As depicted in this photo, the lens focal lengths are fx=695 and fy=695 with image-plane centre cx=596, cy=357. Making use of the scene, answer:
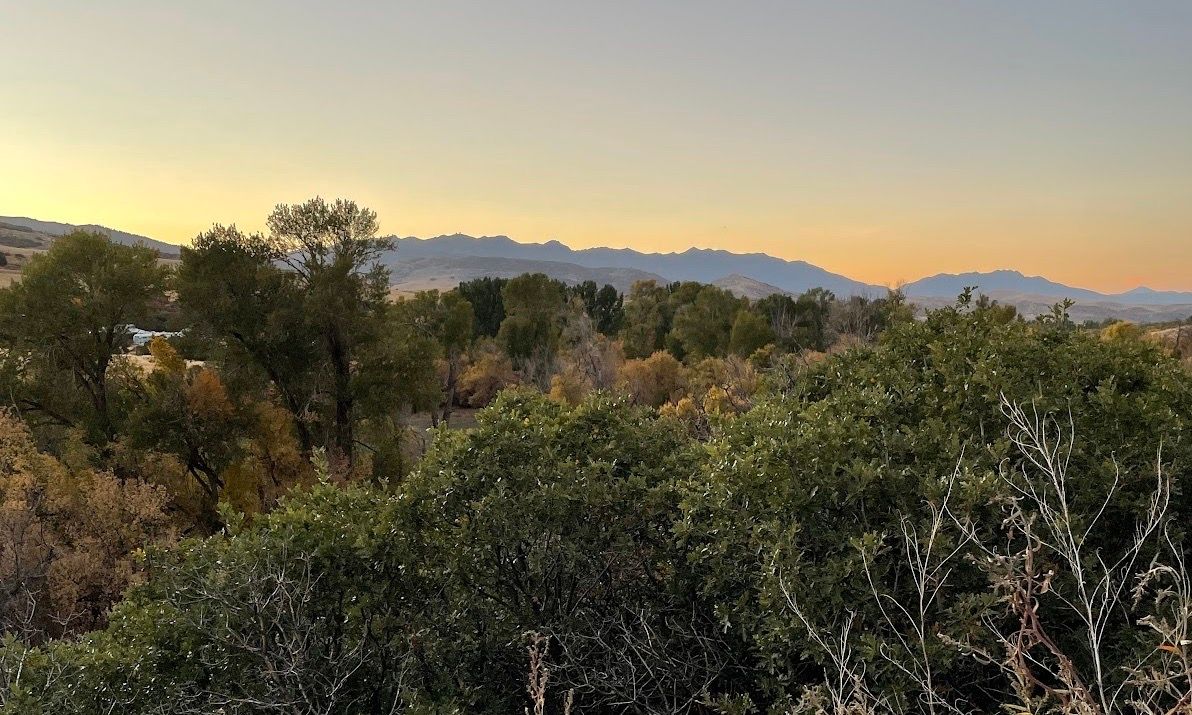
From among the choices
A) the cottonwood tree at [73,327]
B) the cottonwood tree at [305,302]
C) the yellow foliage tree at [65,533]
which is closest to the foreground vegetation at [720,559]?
the yellow foliage tree at [65,533]

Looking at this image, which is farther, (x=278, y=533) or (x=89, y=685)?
(x=278, y=533)

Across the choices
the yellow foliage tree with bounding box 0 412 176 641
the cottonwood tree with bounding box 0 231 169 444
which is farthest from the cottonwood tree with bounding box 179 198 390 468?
the yellow foliage tree with bounding box 0 412 176 641

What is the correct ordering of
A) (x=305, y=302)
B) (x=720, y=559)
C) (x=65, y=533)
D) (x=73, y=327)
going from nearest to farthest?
(x=720, y=559) → (x=65, y=533) → (x=73, y=327) → (x=305, y=302)

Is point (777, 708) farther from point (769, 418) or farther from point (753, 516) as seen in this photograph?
point (769, 418)

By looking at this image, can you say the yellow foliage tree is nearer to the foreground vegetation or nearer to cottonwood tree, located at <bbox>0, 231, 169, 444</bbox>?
cottonwood tree, located at <bbox>0, 231, 169, 444</bbox>

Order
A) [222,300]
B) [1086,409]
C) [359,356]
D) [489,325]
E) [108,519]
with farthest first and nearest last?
[489,325] → [359,356] → [222,300] → [108,519] → [1086,409]

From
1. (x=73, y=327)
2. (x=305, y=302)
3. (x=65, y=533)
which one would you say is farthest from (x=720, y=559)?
(x=73, y=327)

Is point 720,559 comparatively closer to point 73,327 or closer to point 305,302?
point 305,302

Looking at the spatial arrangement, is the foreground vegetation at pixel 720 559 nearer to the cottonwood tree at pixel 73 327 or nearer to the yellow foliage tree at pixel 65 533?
the yellow foliage tree at pixel 65 533

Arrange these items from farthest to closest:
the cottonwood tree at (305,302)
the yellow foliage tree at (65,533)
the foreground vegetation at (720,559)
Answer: the cottonwood tree at (305,302) < the yellow foliage tree at (65,533) < the foreground vegetation at (720,559)

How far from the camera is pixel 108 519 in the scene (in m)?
18.3

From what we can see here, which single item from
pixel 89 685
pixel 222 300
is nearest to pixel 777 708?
pixel 89 685

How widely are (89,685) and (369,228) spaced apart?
75.7 ft

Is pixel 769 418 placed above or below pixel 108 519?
above
